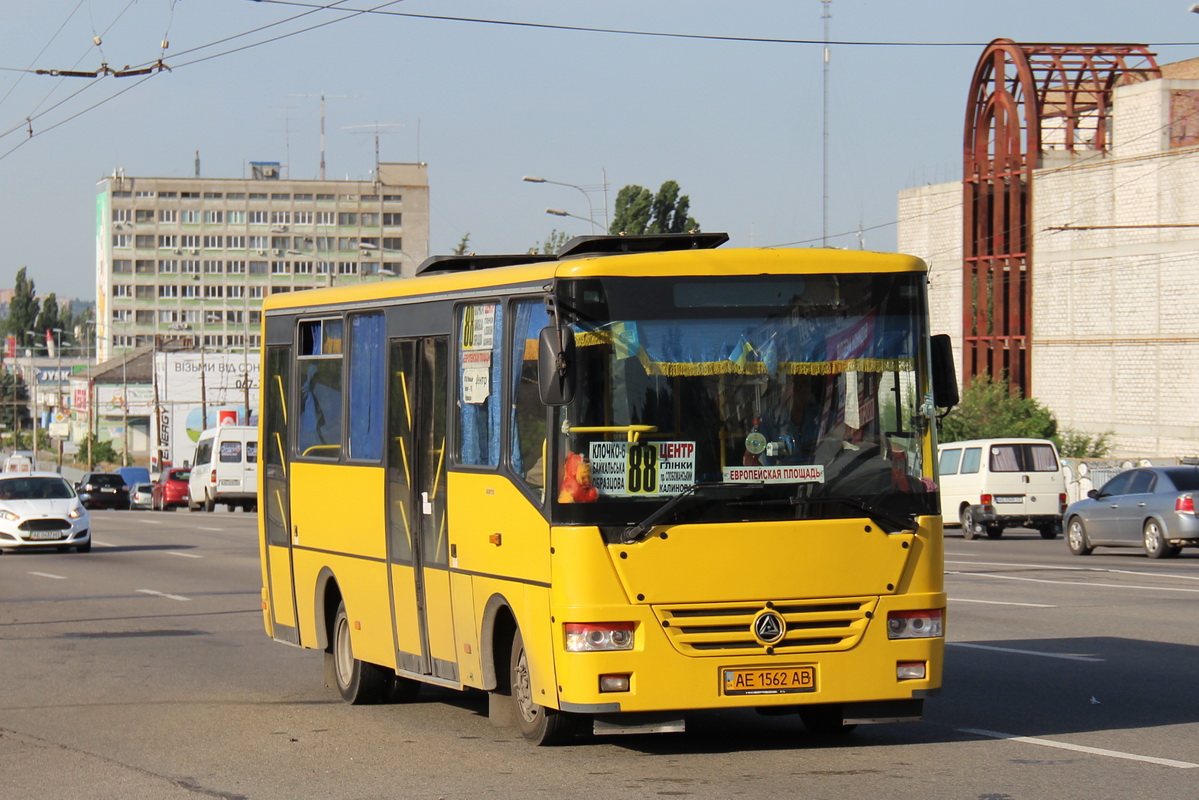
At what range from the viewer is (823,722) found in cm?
957

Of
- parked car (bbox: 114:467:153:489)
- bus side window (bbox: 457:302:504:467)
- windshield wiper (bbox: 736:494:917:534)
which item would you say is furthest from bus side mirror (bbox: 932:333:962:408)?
parked car (bbox: 114:467:153:489)

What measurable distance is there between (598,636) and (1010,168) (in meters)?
58.5

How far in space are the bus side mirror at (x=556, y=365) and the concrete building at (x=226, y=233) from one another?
5907 inches

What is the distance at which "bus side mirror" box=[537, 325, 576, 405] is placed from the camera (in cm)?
851

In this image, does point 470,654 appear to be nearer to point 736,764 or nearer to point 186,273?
point 736,764

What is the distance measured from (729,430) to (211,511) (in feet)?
173

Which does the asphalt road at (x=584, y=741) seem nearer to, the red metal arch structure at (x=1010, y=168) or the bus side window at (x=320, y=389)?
the bus side window at (x=320, y=389)

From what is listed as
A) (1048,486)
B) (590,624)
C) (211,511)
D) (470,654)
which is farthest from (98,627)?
(211,511)

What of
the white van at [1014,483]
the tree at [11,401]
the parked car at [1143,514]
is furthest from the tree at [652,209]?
the tree at [11,401]

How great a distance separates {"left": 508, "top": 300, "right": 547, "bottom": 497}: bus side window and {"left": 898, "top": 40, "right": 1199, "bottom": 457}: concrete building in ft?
154

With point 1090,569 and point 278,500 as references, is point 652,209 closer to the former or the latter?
point 1090,569

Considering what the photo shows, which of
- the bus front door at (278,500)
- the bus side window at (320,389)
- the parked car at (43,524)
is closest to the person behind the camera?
the bus side window at (320,389)

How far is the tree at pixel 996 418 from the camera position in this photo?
59250 millimetres

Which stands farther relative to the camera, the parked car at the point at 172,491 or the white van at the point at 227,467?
the parked car at the point at 172,491
